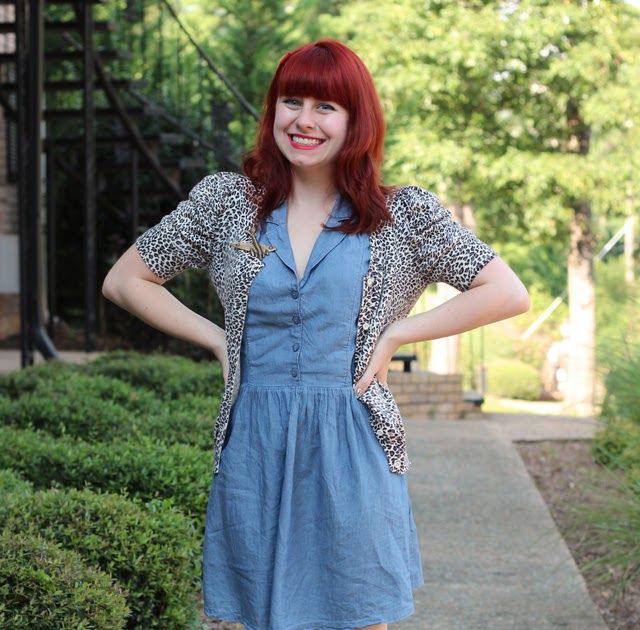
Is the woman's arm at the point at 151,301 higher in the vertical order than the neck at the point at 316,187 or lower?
lower

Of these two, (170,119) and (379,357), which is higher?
(170,119)

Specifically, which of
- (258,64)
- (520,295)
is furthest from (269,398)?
(258,64)

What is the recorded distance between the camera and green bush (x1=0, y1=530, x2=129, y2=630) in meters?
2.51

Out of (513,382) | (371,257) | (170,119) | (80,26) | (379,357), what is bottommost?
(513,382)

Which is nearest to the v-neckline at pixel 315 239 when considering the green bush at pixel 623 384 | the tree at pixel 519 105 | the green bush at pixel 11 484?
the green bush at pixel 11 484

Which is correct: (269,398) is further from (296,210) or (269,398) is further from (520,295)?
(520,295)

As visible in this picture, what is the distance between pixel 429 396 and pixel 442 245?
27.3 ft

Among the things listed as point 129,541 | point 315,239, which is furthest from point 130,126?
point 315,239

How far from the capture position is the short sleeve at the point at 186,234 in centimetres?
258

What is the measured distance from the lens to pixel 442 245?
2.49 m

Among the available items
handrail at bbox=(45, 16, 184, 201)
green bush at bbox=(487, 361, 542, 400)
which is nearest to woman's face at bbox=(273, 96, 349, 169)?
handrail at bbox=(45, 16, 184, 201)

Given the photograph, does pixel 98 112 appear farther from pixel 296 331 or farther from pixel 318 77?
pixel 296 331

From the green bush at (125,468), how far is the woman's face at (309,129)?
168cm

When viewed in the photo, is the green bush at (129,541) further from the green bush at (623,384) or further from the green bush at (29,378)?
the green bush at (623,384)
